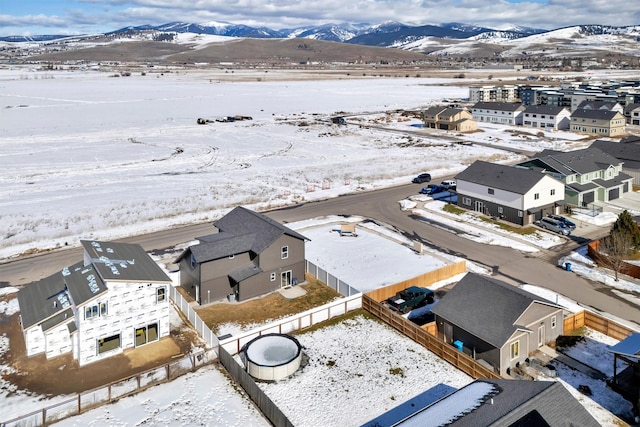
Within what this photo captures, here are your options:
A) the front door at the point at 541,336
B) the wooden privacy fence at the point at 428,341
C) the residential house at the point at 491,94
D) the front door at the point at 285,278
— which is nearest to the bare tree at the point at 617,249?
the front door at the point at 541,336

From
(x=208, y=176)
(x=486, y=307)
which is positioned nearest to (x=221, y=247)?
(x=486, y=307)

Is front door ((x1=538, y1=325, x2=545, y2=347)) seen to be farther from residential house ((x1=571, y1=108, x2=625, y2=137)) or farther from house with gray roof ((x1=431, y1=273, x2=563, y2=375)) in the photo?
residential house ((x1=571, y1=108, x2=625, y2=137))

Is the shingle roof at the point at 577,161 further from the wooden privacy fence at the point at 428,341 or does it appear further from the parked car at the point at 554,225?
the wooden privacy fence at the point at 428,341

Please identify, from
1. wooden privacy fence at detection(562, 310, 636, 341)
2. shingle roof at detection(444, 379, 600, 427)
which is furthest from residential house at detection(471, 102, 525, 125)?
shingle roof at detection(444, 379, 600, 427)

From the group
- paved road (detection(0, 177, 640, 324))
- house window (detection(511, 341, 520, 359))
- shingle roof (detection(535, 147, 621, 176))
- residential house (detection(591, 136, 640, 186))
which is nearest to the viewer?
house window (detection(511, 341, 520, 359))

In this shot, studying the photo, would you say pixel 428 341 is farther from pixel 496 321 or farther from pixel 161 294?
pixel 161 294
